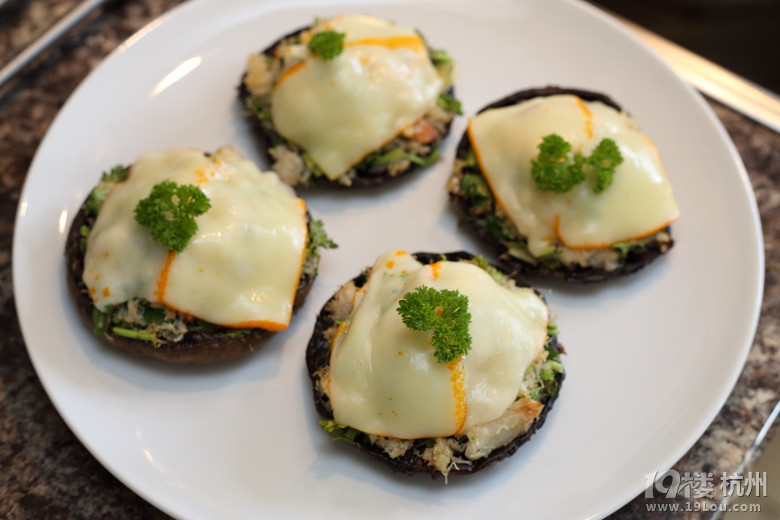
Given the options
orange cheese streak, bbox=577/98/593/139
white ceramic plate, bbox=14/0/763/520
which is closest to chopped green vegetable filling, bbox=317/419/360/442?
→ white ceramic plate, bbox=14/0/763/520

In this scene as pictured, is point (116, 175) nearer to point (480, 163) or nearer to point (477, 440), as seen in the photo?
point (480, 163)

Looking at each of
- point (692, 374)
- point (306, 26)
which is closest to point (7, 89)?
point (306, 26)

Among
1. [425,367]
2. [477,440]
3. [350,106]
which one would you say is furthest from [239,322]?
Answer: [350,106]

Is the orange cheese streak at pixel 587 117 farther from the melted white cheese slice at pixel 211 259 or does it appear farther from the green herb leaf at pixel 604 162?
the melted white cheese slice at pixel 211 259

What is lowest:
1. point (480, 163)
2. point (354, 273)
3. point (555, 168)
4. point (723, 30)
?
point (723, 30)

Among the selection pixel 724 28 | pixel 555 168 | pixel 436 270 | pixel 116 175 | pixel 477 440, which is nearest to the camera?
pixel 477 440

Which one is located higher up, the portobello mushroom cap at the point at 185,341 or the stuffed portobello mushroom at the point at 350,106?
the stuffed portobello mushroom at the point at 350,106

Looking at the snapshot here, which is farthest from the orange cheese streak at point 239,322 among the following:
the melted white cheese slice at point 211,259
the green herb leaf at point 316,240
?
the green herb leaf at point 316,240

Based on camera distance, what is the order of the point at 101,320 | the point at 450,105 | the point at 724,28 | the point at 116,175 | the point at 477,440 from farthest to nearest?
1. the point at 724,28
2. the point at 450,105
3. the point at 116,175
4. the point at 101,320
5. the point at 477,440
